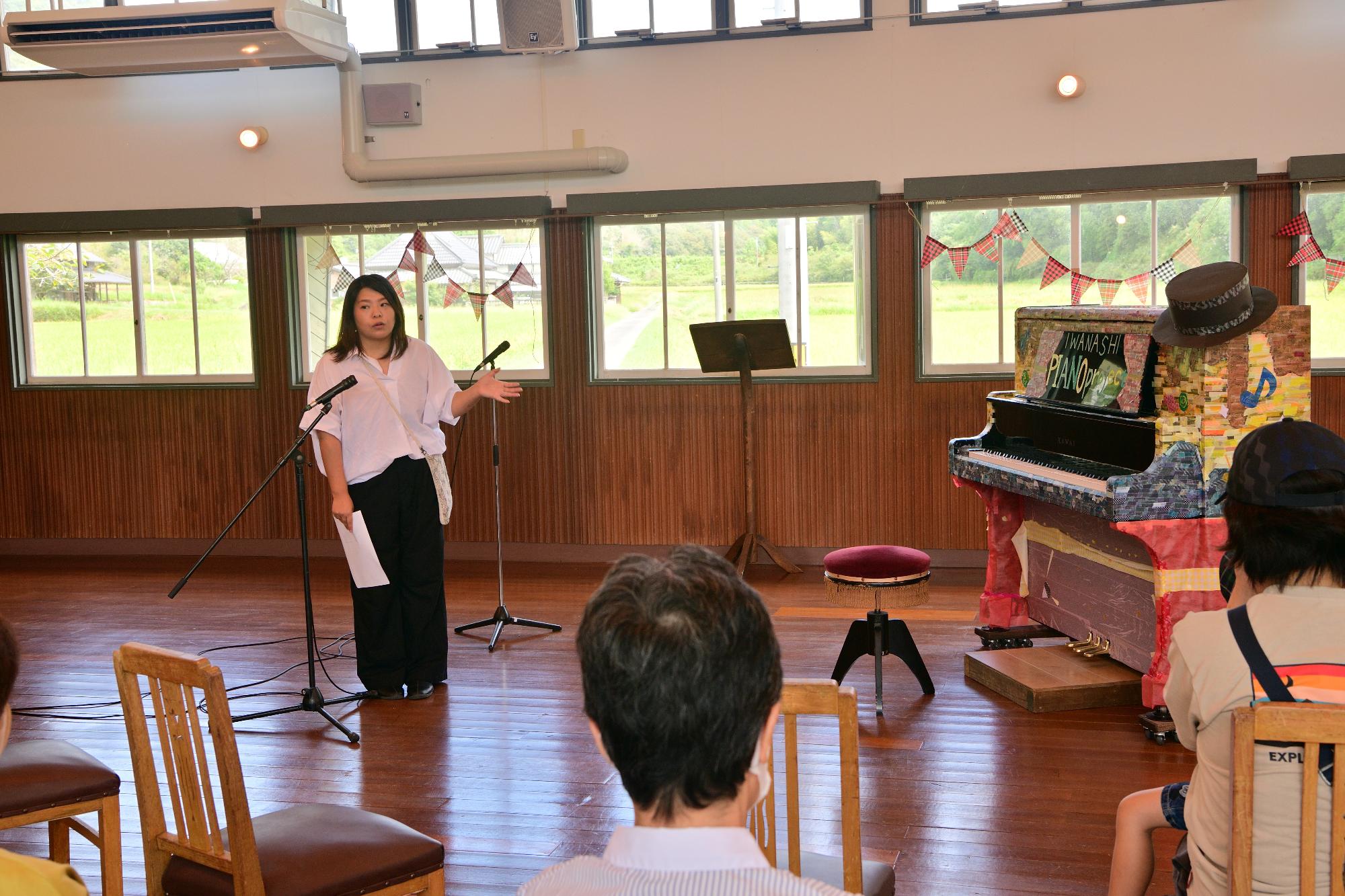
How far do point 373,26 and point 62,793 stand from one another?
19.2 feet

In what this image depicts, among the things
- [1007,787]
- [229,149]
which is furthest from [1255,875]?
[229,149]

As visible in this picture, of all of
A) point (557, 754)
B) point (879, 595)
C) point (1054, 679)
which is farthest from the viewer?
point (1054, 679)

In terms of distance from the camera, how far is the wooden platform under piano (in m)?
4.39

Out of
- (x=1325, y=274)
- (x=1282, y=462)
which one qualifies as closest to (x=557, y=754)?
(x=1282, y=462)

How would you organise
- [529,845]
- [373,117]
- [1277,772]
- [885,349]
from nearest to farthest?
[1277,772]
[529,845]
[885,349]
[373,117]

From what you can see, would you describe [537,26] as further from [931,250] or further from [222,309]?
[222,309]

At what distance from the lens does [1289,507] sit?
2039mm

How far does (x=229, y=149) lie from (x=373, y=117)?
975 mm

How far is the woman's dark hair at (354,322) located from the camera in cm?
464

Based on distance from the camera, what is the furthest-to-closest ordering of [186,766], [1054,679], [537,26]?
[537,26]
[1054,679]
[186,766]

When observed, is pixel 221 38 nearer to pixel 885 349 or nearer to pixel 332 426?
pixel 332 426

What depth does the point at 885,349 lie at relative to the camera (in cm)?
695

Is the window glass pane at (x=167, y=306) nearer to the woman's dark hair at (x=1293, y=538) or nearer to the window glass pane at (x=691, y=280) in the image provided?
the window glass pane at (x=691, y=280)

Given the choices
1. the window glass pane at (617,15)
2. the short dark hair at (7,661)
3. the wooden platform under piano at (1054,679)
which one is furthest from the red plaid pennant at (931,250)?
the short dark hair at (7,661)
